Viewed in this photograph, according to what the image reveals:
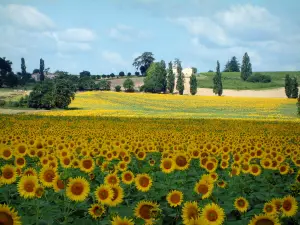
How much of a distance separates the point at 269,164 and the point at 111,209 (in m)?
4.11

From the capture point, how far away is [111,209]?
4926mm

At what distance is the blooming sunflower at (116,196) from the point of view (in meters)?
4.83

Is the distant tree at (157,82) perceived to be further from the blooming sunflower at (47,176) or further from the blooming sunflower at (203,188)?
the blooming sunflower at (203,188)

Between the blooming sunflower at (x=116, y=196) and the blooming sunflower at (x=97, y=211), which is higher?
the blooming sunflower at (x=116, y=196)

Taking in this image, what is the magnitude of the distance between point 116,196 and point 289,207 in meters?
1.96

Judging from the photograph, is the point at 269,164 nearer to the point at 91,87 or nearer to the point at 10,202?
the point at 10,202

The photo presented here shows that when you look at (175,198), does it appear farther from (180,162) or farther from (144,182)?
(180,162)

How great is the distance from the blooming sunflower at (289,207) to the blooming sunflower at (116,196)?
6.00 ft

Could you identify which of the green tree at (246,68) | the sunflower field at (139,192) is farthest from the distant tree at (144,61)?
the sunflower field at (139,192)

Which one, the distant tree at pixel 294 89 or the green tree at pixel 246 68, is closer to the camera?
the distant tree at pixel 294 89

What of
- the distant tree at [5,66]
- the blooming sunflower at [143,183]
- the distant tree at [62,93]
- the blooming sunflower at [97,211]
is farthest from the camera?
the distant tree at [5,66]

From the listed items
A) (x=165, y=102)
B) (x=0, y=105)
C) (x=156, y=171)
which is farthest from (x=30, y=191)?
(x=165, y=102)

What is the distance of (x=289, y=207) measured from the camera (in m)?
4.73

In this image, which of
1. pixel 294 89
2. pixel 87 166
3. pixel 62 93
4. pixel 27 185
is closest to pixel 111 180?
pixel 27 185
